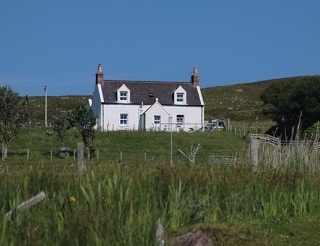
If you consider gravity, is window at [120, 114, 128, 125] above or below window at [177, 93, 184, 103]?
below

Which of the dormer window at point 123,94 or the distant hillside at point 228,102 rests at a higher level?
the distant hillside at point 228,102

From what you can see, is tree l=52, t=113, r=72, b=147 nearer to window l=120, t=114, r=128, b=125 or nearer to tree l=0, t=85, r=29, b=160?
tree l=0, t=85, r=29, b=160

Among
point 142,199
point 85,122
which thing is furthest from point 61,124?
point 142,199

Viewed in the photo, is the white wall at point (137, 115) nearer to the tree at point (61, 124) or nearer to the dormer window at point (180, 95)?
the dormer window at point (180, 95)

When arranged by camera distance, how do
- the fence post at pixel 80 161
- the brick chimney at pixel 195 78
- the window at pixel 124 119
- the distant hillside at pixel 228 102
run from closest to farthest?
the fence post at pixel 80 161 → the window at pixel 124 119 → the brick chimney at pixel 195 78 → the distant hillside at pixel 228 102

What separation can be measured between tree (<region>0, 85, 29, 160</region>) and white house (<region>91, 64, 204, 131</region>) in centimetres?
2227

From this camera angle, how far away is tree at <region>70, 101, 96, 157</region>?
200ft

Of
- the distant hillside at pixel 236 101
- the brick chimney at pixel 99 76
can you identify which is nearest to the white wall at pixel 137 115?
the brick chimney at pixel 99 76

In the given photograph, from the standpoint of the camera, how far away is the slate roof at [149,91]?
8394 cm

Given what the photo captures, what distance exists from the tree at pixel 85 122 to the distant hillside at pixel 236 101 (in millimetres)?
59555

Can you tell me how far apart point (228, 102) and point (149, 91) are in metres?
76.3

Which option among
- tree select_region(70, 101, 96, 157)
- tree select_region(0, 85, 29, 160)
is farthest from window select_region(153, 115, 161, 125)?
tree select_region(0, 85, 29, 160)

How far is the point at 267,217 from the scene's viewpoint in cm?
1670

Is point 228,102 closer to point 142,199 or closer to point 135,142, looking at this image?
point 135,142
